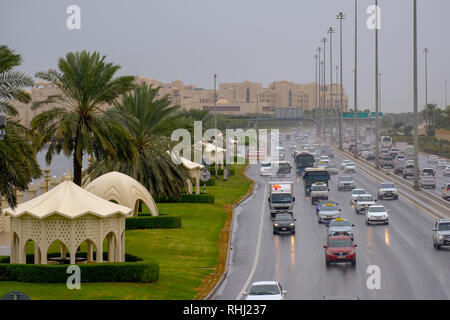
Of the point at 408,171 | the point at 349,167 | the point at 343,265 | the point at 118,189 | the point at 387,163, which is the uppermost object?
the point at 118,189

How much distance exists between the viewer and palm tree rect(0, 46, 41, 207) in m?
34.3

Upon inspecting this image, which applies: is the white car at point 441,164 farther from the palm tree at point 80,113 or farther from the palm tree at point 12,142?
the palm tree at point 12,142

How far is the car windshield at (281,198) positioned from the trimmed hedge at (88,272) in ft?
91.9

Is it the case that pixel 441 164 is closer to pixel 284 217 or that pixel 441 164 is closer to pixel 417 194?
pixel 417 194

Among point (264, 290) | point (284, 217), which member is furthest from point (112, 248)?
point (284, 217)

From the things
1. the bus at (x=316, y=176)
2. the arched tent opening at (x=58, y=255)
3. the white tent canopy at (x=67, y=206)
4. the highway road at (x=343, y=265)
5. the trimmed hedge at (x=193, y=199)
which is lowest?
the highway road at (x=343, y=265)

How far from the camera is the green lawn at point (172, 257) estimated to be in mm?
32188

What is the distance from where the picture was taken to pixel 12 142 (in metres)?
34.5

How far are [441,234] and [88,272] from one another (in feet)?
64.5

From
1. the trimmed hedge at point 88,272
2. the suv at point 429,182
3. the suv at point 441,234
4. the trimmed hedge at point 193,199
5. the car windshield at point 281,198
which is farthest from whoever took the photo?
the suv at point 429,182

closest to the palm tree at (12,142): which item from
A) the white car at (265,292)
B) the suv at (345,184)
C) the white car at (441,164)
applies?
the white car at (265,292)

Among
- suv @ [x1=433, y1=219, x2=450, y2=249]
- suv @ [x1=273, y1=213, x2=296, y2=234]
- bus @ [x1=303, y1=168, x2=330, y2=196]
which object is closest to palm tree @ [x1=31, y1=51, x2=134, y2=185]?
suv @ [x1=273, y1=213, x2=296, y2=234]
